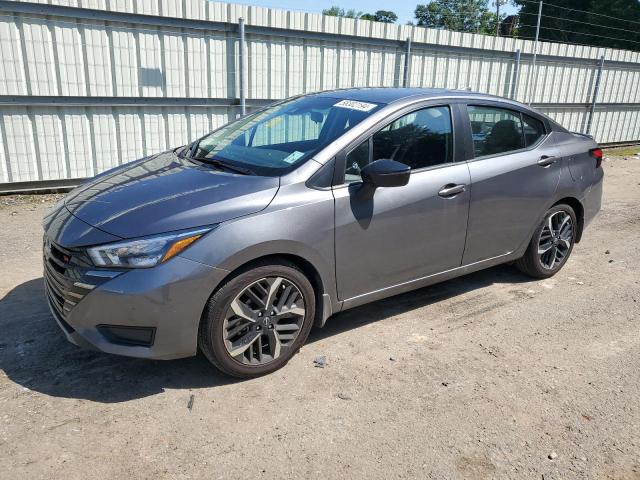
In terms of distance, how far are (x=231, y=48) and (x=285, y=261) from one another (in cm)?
603

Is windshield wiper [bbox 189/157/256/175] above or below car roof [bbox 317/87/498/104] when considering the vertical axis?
below

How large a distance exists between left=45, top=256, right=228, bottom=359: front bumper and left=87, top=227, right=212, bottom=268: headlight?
0.04 meters

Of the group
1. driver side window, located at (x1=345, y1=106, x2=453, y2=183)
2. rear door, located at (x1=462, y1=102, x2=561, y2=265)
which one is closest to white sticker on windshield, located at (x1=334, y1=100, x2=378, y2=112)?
driver side window, located at (x1=345, y1=106, x2=453, y2=183)

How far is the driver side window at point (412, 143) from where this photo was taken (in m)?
3.54

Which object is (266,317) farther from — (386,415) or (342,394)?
(386,415)

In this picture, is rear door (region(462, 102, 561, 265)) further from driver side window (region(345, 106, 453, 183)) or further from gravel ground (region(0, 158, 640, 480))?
gravel ground (region(0, 158, 640, 480))

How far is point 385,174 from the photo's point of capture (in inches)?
131

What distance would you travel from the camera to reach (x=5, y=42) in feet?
22.1

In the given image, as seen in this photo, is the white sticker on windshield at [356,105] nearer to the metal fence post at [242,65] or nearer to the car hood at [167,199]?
the car hood at [167,199]

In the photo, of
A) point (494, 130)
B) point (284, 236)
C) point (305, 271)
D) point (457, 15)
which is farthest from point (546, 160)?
point (457, 15)

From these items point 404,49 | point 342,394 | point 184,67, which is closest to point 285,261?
point 342,394

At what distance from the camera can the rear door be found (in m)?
4.14

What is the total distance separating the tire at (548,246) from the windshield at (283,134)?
2079 mm

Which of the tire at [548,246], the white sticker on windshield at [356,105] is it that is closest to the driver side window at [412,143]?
the white sticker on windshield at [356,105]
